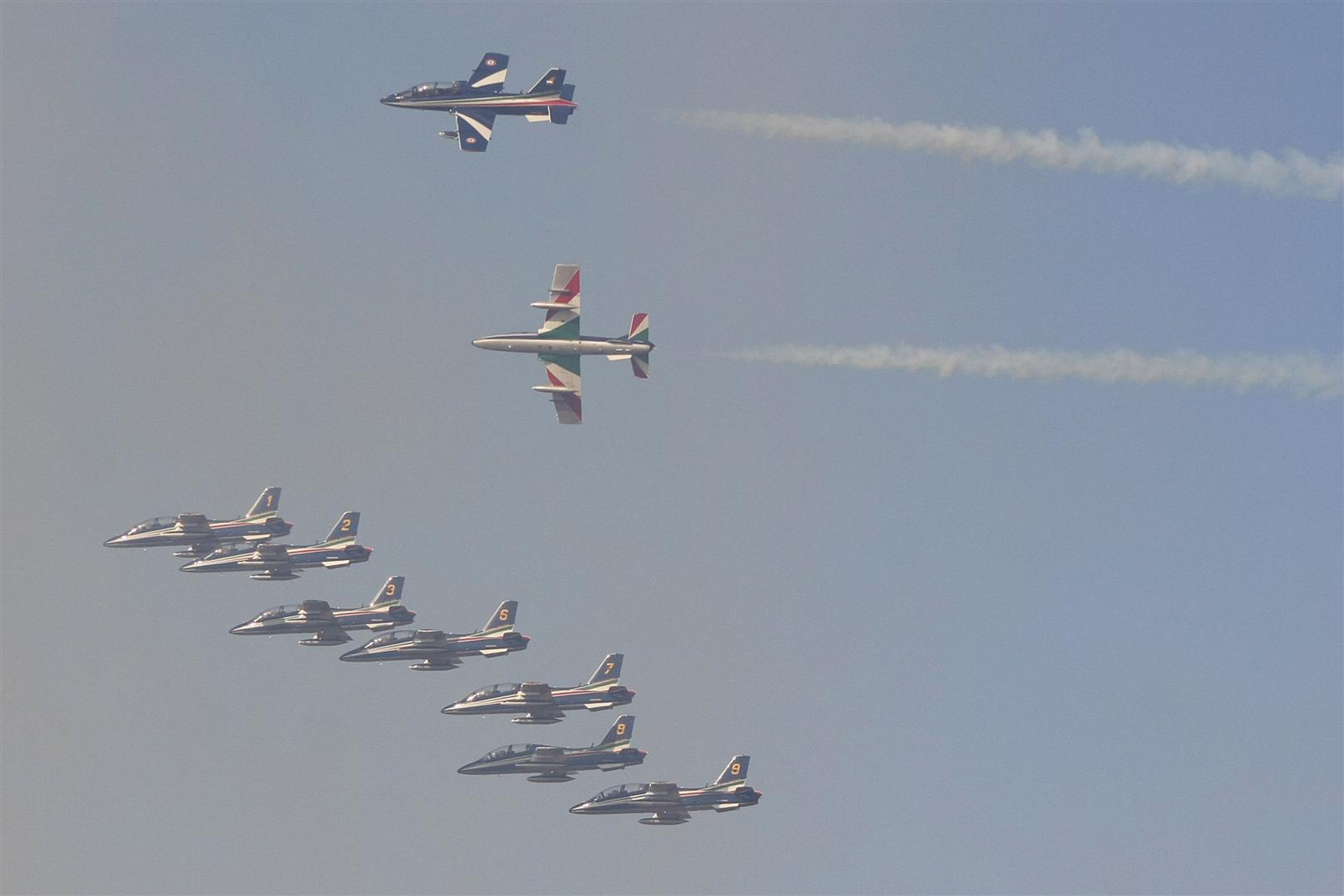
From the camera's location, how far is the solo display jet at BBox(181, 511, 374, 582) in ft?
590

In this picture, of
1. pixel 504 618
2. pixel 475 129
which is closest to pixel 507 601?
pixel 504 618

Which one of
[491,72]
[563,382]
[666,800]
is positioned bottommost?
[666,800]

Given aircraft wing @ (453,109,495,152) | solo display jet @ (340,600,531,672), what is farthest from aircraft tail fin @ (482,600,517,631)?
aircraft wing @ (453,109,495,152)

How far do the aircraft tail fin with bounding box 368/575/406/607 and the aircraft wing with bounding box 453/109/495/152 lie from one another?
31150mm

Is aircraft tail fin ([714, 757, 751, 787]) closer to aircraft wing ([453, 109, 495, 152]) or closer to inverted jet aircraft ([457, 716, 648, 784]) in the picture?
inverted jet aircraft ([457, 716, 648, 784])

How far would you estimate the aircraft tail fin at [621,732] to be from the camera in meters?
173

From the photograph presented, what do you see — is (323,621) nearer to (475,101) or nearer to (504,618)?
(504,618)

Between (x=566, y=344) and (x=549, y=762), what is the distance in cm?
2762

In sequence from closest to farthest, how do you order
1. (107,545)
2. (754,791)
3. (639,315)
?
(639,315) < (754,791) < (107,545)

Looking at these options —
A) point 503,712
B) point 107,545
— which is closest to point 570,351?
point 503,712

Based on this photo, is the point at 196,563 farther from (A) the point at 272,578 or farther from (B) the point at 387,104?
(B) the point at 387,104

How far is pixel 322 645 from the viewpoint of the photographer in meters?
179

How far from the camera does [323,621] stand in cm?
17800

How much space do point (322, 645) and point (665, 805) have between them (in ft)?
85.1
